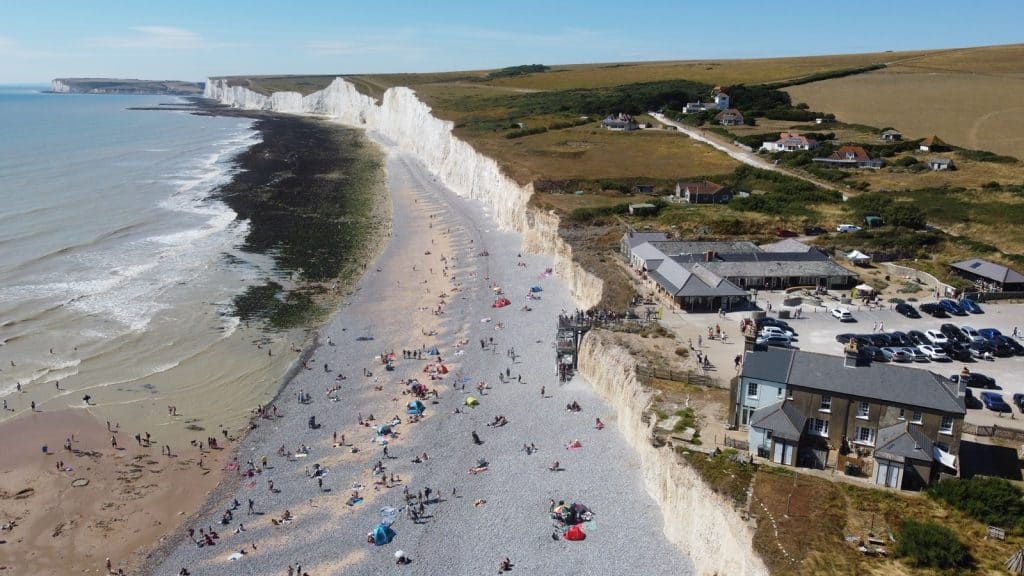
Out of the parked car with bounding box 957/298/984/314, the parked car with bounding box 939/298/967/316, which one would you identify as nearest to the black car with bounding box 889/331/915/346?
the parked car with bounding box 939/298/967/316

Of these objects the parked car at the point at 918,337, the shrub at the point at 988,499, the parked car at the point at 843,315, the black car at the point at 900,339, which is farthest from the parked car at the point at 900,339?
the shrub at the point at 988,499

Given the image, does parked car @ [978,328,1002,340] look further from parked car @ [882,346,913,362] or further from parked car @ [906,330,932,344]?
parked car @ [882,346,913,362]

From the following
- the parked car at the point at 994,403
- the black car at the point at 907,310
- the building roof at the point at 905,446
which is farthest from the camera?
the black car at the point at 907,310

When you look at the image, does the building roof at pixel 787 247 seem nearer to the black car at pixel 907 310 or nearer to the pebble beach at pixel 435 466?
the black car at pixel 907 310

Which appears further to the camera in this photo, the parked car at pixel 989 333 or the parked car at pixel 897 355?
the parked car at pixel 989 333

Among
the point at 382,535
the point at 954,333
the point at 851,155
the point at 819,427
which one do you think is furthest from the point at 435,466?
the point at 851,155

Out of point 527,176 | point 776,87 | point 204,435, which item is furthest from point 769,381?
point 776,87

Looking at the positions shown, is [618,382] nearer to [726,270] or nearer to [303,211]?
[726,270]
